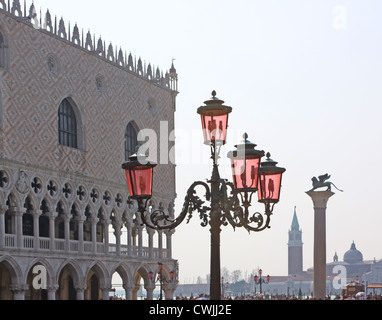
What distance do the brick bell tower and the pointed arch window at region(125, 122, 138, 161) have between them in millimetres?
109724

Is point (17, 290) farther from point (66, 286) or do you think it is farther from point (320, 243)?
point (320, 243)

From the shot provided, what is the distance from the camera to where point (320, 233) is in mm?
23891

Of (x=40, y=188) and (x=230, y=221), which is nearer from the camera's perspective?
(x=230, y=221)

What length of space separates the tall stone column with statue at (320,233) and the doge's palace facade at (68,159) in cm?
742

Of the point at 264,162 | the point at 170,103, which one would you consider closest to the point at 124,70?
the point at 170,103

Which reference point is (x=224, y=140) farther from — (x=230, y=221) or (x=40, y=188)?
(x=40, y=188)

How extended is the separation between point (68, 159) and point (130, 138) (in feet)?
15.4

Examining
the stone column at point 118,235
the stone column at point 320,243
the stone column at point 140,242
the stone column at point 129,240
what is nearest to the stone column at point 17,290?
the stone column at point 118,235

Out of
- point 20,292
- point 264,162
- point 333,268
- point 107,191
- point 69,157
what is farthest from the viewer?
point 333,268

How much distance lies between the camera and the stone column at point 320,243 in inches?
939

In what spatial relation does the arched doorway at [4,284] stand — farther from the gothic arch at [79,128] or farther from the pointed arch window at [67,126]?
the gothic arch at [79,128]
